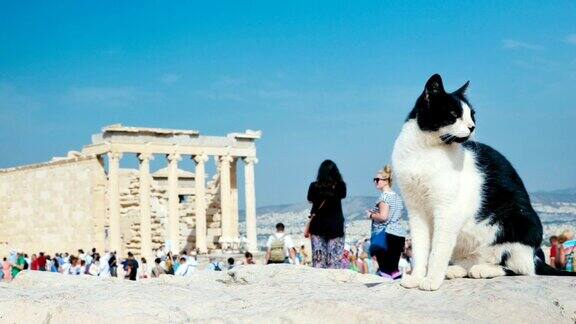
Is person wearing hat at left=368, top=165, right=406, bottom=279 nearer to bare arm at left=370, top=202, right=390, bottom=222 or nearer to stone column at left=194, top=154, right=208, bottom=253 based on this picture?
bare arm at left=370, top=202, right=390, bottom=222

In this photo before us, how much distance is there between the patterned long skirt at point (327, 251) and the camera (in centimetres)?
1062

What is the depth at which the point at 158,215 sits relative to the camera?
41.9 metres

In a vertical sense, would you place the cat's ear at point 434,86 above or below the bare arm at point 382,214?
above

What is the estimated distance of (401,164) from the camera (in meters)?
5.93

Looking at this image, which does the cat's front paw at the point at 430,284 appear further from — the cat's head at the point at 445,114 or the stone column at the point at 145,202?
the stone column at the point at 145,202

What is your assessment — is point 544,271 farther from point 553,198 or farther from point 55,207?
point 553,198

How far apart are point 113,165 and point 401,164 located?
109 feet

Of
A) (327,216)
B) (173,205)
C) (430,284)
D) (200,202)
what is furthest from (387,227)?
(200,202)

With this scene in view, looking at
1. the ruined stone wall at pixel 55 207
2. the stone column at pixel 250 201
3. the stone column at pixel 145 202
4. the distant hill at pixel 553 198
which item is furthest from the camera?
the distant hill at pixel 553 198

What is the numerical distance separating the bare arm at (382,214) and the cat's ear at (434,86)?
3569 millimetres

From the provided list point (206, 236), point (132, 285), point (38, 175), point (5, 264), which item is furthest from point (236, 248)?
point (132, 285)

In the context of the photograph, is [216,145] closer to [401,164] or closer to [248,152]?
[248,152]

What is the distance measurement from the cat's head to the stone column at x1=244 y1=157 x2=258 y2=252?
119 ft

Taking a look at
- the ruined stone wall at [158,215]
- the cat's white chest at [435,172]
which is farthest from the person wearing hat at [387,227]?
the ruined stone wall at [158,215]
